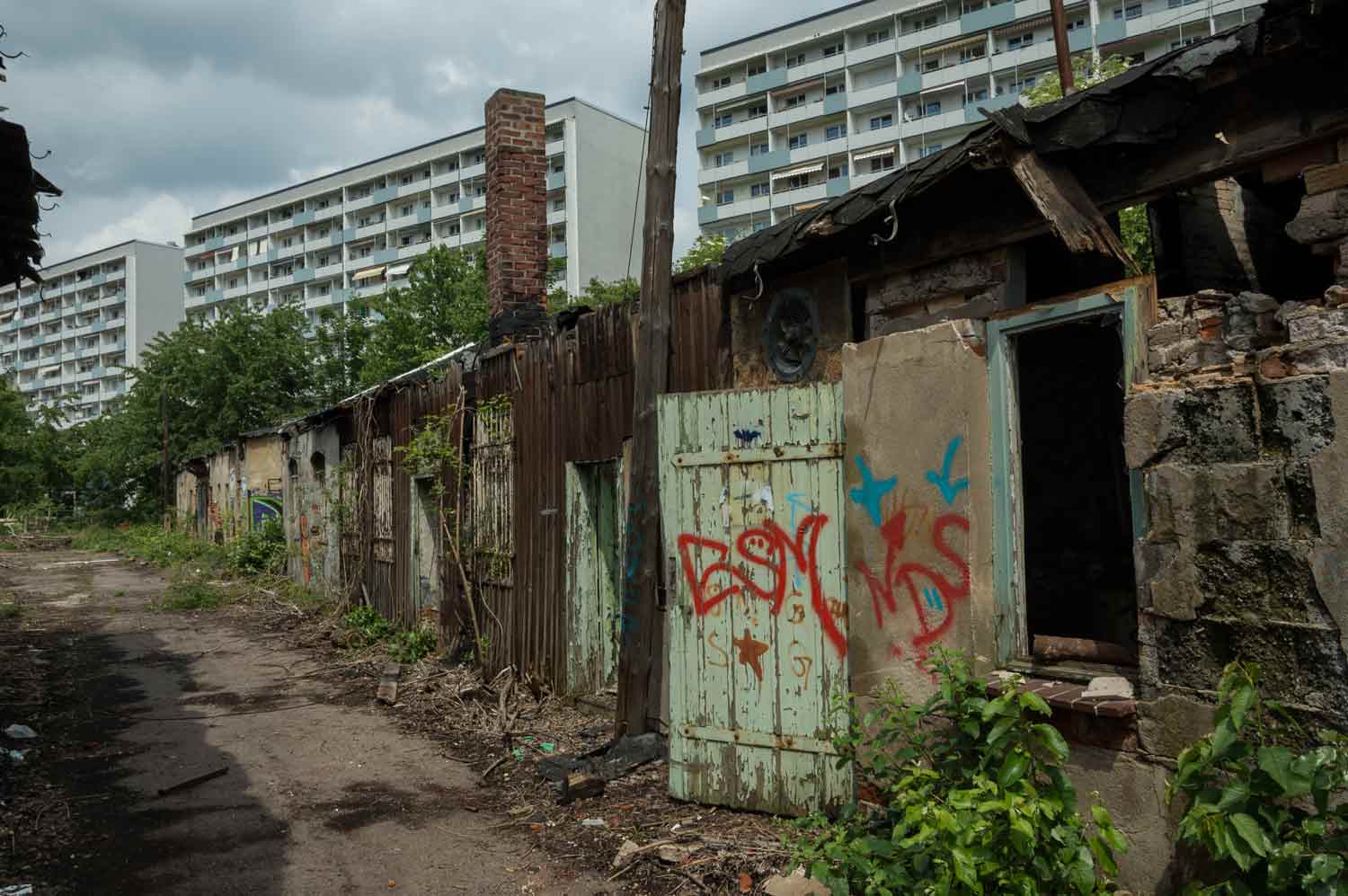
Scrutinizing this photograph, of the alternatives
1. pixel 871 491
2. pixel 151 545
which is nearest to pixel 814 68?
pixel 151 545

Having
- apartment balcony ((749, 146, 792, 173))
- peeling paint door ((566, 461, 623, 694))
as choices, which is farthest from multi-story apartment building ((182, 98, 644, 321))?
peeling paint door ((566, 461, 623, 694))

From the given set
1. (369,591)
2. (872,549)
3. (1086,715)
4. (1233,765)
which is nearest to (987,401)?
(872,549)

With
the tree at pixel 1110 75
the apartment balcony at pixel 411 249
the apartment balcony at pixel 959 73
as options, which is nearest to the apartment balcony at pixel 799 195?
the apartment balcony at pixel 959 73

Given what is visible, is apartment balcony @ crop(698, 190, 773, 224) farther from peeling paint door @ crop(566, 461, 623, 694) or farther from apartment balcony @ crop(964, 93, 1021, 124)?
peeling paint door @ crop(566, 461, 623, 694)

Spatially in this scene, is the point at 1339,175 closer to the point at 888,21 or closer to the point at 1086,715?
the point at 1086,715

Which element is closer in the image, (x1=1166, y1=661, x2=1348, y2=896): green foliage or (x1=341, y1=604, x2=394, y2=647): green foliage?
(x1=1166, y1=661, x2=1348, y2=896): green foliage

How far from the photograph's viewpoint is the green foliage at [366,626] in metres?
11.6

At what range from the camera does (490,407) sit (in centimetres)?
941

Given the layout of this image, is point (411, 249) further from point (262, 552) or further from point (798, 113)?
point (262, 552)

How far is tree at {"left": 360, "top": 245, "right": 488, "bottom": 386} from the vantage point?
111 ft

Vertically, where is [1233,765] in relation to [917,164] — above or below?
below

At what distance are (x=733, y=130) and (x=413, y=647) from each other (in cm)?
5189

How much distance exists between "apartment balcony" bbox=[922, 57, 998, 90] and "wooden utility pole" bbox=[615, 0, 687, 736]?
4774 cm

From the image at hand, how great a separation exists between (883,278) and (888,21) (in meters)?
53.2
